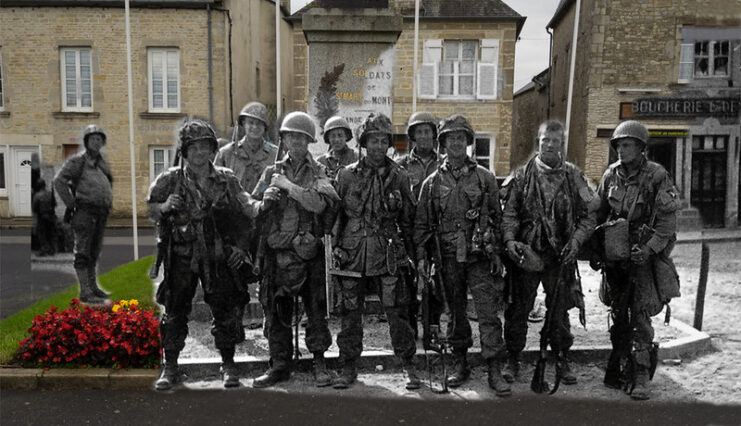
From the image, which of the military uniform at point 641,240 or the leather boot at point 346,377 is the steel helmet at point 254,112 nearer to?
the leather boot at point 346,377

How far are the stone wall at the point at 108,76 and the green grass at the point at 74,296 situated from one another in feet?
3.13

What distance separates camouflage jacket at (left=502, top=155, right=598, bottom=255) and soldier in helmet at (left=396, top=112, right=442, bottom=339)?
91 cm

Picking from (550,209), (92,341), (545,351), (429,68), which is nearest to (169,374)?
(92,341)

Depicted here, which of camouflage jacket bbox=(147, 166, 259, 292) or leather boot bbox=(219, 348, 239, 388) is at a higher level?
camouflage jacket bbox=(147, 166, 259, 292)

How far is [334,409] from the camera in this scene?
4434mm

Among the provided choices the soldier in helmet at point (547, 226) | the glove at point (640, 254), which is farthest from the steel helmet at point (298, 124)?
the glove at point (640, 254)

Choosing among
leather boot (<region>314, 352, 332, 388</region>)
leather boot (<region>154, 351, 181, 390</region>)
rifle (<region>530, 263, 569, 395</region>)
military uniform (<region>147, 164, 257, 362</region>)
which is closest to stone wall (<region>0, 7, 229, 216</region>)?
military uniform (<region>147, 164, 257, 362</region>)

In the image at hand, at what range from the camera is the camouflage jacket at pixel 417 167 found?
20.1 ft

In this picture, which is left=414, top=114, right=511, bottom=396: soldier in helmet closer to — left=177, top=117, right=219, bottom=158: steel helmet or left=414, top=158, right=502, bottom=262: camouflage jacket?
left=414, top=158, right=502, bottom=262: camouflage jacket

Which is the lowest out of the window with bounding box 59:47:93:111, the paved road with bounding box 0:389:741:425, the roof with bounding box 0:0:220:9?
the paved road with bounding box 0:389:741:425

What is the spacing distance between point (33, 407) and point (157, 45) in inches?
195

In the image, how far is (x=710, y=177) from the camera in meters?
7.76

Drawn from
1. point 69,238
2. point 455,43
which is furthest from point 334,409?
point 455,43

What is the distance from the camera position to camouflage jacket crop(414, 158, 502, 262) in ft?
15.7
